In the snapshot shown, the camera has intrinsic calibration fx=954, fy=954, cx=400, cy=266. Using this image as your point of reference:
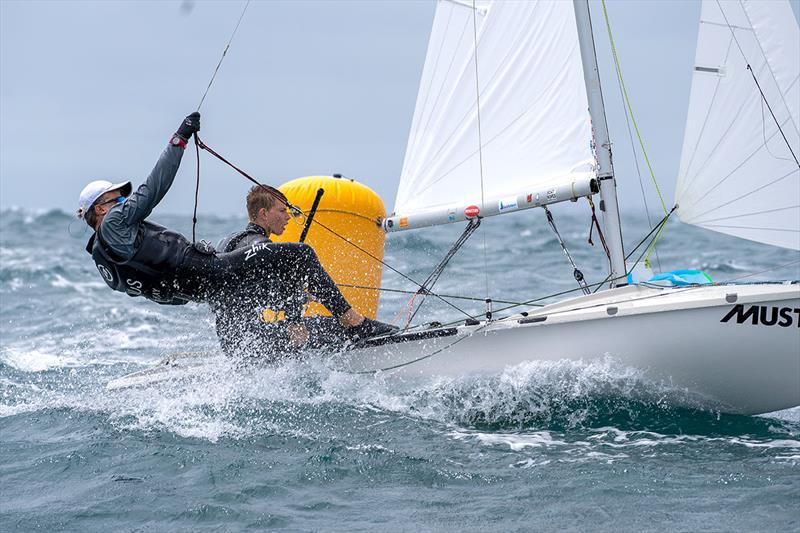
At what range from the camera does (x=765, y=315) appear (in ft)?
14.5

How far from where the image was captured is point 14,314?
10.6 m

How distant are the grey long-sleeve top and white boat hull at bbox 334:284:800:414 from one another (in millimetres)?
1615

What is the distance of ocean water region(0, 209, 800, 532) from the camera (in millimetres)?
3803

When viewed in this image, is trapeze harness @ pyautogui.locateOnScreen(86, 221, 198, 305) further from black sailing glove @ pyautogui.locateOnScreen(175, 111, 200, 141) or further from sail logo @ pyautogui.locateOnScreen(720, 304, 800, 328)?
sail logo @ pyautogui.locateOnScreen(720, 304, 800, 328)

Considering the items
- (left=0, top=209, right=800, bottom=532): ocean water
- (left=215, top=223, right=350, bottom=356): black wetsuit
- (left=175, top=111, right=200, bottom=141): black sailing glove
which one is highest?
(left=175, top=111, right=200, bottom=141): black sailing glove

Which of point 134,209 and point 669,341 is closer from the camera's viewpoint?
point 669,341

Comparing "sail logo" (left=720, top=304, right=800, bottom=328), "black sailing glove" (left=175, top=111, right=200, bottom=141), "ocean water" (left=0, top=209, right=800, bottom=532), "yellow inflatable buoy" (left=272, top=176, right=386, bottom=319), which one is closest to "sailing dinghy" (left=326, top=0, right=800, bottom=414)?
"sail logo" (left=720, top=304, right=800, bottom=328)

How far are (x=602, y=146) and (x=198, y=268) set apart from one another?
7.72ft

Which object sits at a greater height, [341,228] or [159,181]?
[159,181]

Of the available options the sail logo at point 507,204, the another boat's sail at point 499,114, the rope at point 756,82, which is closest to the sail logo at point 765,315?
the rope at point 756,82

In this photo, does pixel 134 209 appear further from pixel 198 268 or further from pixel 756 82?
pixel 756 82

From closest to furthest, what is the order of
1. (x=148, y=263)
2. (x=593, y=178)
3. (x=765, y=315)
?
(x=765, y=315), (x=148, y=263), (x=593, y=178)

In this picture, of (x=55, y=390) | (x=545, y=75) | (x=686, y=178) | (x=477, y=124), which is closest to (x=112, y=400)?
(x=55, y=390)

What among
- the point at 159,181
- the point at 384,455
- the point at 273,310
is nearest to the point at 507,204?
the point at 273,310
